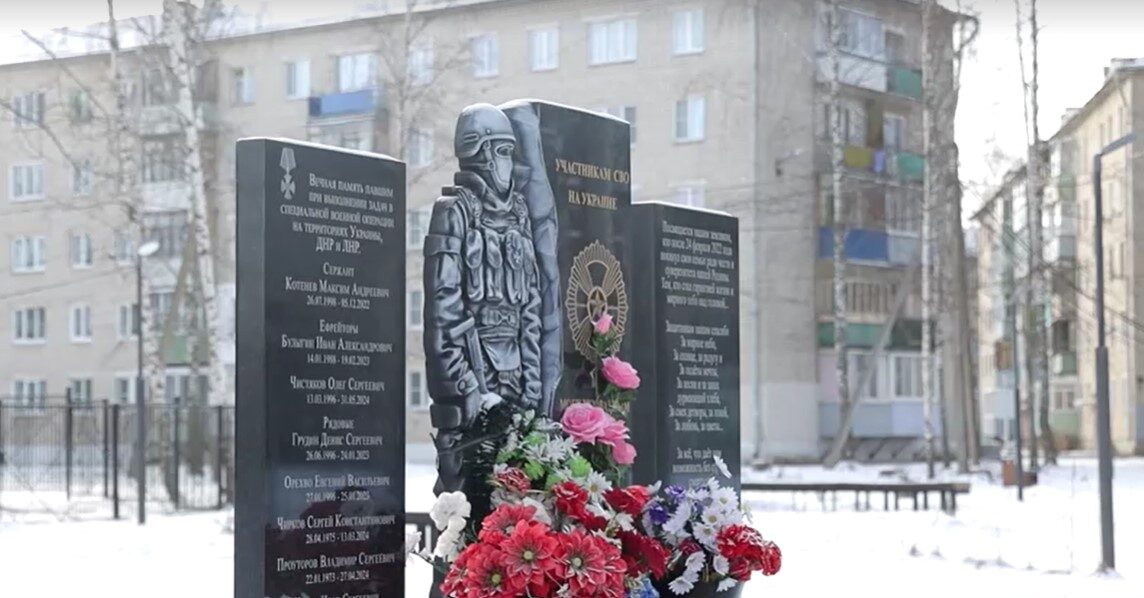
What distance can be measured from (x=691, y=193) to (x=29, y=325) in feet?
70.0

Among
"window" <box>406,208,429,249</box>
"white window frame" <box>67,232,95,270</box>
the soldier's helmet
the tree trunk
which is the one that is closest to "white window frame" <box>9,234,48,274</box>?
"white window frame" <box>67,232,95,270</box>

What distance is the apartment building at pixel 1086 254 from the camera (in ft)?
163

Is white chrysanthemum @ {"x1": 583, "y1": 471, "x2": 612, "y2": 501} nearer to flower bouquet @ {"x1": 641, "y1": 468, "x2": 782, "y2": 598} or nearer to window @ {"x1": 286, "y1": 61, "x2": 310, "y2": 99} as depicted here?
flower bouquet @ {"x1": 641, "y1": 468, "x2": 782, "y2": 598}

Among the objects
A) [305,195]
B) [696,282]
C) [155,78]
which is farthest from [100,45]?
[305,195]

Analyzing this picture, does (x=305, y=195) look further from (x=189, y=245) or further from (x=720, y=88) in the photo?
(x=720, y=88)

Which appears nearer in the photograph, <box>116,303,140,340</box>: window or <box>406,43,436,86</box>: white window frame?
<box>406,43,436,86</box>: white window frame

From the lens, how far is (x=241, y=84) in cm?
5000

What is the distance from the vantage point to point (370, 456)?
37.6 feet

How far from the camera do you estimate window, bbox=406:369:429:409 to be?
51.7 metres

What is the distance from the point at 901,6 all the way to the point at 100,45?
18.3 metres

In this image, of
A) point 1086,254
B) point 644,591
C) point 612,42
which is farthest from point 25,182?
point 644,591

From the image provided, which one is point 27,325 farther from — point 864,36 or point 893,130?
point 864,36

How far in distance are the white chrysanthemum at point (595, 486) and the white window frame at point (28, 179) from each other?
1779 inches

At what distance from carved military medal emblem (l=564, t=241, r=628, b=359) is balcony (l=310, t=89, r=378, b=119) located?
33.6 metres
